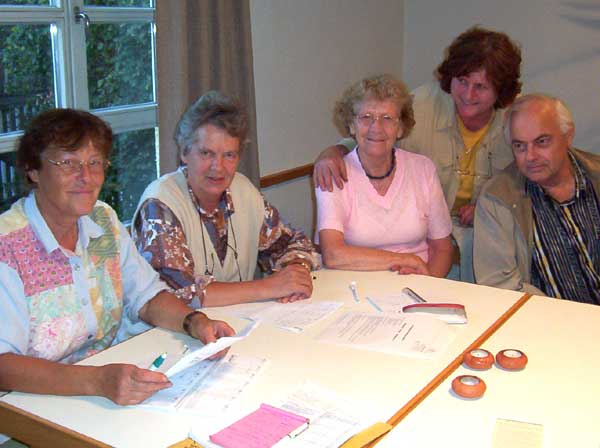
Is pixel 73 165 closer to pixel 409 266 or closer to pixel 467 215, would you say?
pixel 409 266

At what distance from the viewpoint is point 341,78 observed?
416 cm

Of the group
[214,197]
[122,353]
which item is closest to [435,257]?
[214,197]

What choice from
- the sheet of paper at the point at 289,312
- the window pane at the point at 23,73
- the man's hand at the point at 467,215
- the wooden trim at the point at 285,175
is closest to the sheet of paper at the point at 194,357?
the sheet of paper at the point at 289,312

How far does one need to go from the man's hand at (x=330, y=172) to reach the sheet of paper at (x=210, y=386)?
99 centimetres

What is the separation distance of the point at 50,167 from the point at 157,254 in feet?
1.55

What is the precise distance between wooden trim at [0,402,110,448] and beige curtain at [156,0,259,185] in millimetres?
1484

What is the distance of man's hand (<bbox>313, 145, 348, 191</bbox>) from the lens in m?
2.60

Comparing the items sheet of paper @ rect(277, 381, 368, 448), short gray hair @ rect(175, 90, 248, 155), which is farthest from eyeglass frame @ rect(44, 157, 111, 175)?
sheet of paper @ rect(277, 381, 368, 448)

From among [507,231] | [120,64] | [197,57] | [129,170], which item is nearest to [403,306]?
[507,231]

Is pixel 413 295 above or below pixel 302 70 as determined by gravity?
below

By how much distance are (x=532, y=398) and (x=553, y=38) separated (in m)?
3.24

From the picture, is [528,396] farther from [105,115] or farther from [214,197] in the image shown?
[105,115]

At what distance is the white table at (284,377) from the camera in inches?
56.8

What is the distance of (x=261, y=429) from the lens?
4.65 feet
